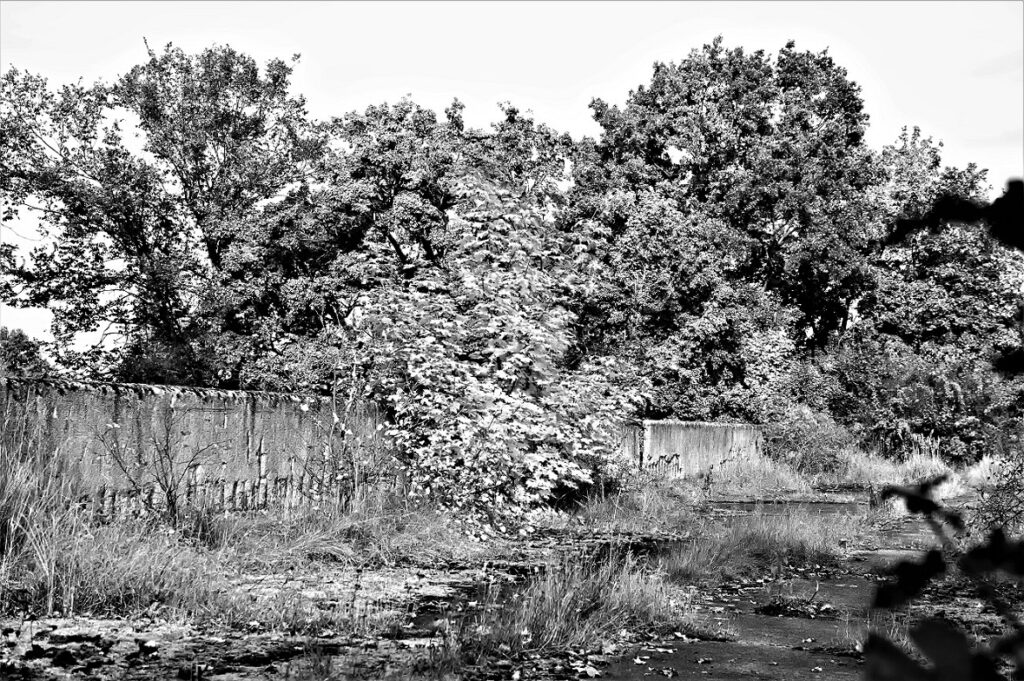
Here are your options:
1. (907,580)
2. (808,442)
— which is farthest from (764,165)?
(907,580)

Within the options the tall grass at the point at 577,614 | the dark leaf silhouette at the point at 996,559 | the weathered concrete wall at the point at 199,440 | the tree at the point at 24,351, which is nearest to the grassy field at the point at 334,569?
the tall grass at the point at 577,614

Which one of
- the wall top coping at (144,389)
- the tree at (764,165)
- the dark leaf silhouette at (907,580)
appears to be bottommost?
the dark leaf silhouette at (907,580)

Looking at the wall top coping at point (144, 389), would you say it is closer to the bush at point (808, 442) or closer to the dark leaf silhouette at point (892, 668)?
the dark leaf silhouette at point (892, 668)

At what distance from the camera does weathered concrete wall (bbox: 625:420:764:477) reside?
22.5m

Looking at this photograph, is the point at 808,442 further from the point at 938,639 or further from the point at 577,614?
the point at 938,639

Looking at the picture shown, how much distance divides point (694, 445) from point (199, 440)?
16.3 m

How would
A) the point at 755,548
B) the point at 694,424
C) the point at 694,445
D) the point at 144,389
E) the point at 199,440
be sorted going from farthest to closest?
the point at 694,424
the point at 694,445
the point at 755,548
the point at 199,440
the point at 144,389

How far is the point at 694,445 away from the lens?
2470cm

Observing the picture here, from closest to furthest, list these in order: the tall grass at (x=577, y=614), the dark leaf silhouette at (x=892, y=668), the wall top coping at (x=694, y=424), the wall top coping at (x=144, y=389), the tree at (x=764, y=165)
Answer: the dark leaf silhouette at (x=892, y=668), the tall grass at (x=577, y=614), the wall top coping at (x=144, y=389), the wall top coping at (x=694, y=424), the tree at (x=764, y=165)

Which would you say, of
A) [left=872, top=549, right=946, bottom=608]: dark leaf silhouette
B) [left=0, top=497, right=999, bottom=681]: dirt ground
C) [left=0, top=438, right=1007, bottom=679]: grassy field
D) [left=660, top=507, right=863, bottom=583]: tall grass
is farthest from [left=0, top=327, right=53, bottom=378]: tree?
[left=872, top=549, right=946, bottom=608]: dark leaf silhouette

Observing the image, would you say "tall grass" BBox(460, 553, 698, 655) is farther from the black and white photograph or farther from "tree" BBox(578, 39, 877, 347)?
"tree" BBox(578, 39, 877, 347)

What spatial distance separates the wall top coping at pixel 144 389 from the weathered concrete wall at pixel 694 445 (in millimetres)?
10937

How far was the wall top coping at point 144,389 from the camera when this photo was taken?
28.9 ft

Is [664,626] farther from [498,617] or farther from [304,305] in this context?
[304,305]
